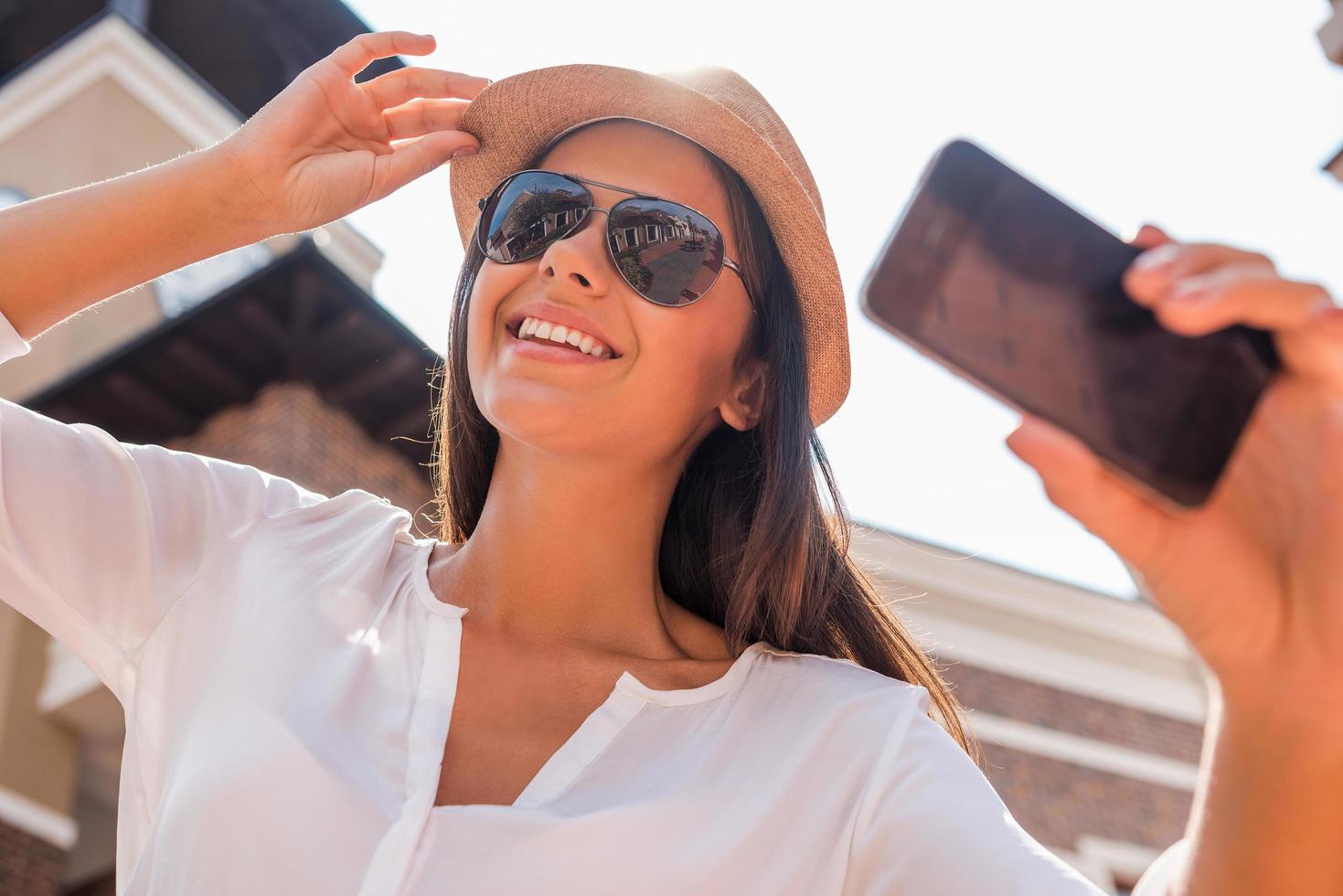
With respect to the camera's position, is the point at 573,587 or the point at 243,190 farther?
the point at 573,587

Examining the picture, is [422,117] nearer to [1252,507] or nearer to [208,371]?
[1252,507]

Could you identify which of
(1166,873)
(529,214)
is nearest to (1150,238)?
(1166,873)

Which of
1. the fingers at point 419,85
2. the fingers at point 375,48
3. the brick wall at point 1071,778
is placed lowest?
the brick wall at point 1071,778

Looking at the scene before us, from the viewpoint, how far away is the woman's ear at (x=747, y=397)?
9.66ft

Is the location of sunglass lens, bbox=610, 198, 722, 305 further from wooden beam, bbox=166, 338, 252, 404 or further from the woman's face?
wooden beam, bbox=166, 338, 252, 404

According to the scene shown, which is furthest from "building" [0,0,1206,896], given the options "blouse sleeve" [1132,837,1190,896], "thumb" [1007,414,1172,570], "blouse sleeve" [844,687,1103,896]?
"thumb" [1007,414,1172,570]

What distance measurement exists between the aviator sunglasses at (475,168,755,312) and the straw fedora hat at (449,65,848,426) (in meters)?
0.18

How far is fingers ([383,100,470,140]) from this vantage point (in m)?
2.72

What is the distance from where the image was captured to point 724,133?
2.71m

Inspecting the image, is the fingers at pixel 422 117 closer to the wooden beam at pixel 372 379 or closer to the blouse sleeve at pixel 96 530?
the blouse sleeve at pixel 96 530

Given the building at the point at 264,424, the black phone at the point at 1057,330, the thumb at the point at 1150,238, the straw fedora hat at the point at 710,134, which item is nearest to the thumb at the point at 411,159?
the straw fedora hat at the point at 710,134

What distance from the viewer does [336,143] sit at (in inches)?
102

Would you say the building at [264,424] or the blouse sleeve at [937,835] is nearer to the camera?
the blouse sleeve at [937,835]

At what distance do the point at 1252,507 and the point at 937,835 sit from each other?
32.4 inches
